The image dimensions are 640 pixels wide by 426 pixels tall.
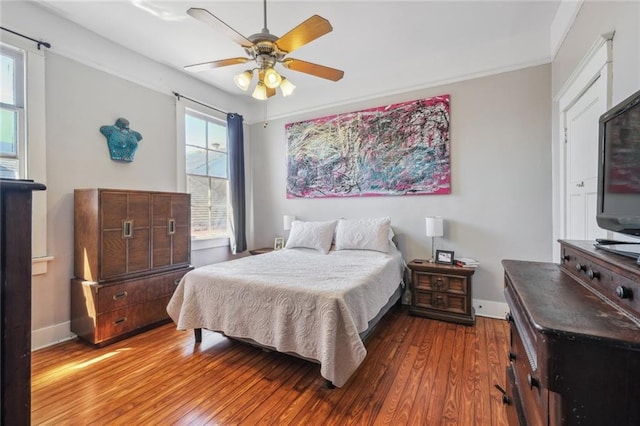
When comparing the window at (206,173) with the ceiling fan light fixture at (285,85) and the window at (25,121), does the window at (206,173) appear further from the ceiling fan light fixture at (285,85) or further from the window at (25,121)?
the ceiling fan light fixture at (285,85)

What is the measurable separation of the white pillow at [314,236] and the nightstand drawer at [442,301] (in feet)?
3.89

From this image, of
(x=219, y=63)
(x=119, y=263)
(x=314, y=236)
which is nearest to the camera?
(x=219, y=63)

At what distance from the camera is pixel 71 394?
182cm

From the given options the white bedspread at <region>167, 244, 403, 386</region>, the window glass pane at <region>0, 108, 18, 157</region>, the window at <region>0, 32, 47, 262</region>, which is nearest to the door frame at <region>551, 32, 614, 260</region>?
the white bedspread at <region>167, 244, 403, 386</region>

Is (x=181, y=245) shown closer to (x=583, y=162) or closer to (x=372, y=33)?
(x=372, y=33)

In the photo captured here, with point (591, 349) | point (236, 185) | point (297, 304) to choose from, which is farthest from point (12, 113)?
point (591, 349)

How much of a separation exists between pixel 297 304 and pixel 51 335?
7.80ft

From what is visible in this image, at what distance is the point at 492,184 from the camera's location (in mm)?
3037

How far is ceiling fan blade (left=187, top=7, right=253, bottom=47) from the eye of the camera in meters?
1.59

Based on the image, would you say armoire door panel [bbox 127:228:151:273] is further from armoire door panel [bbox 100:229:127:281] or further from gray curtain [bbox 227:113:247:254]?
gray curtain [bbox 227:113:247:254]

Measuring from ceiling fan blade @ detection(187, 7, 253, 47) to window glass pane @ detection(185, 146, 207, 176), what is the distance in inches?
90.7

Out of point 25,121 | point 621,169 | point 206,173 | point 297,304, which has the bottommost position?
point 297,304

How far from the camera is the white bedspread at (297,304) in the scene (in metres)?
1.75

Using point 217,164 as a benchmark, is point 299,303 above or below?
below
